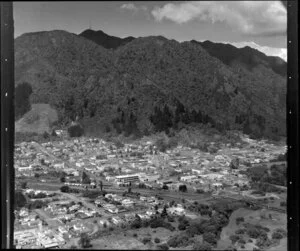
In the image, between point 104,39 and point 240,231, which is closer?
point 240,231

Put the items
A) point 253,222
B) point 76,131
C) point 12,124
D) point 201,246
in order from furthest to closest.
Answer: point 76,131
point 253,222
point 201,246
point 12,124

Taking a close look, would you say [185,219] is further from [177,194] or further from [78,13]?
[78,13]

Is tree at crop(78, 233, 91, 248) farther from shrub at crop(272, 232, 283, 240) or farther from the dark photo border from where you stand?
shrub at crop(272, 232, 283, 240)

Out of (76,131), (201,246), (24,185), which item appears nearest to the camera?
(201,246)

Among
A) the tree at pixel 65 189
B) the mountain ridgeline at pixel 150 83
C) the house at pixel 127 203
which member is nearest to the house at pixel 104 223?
the house at pixel 127 203

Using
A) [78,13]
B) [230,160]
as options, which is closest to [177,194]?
[230,160]

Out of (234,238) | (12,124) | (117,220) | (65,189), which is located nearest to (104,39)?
(12,124)

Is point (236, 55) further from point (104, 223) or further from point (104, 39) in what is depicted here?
point (104, 223)

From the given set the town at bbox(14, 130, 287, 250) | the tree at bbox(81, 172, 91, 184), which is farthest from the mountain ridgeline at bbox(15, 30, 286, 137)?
the tree at bbox(81, 172, 91, 184)
